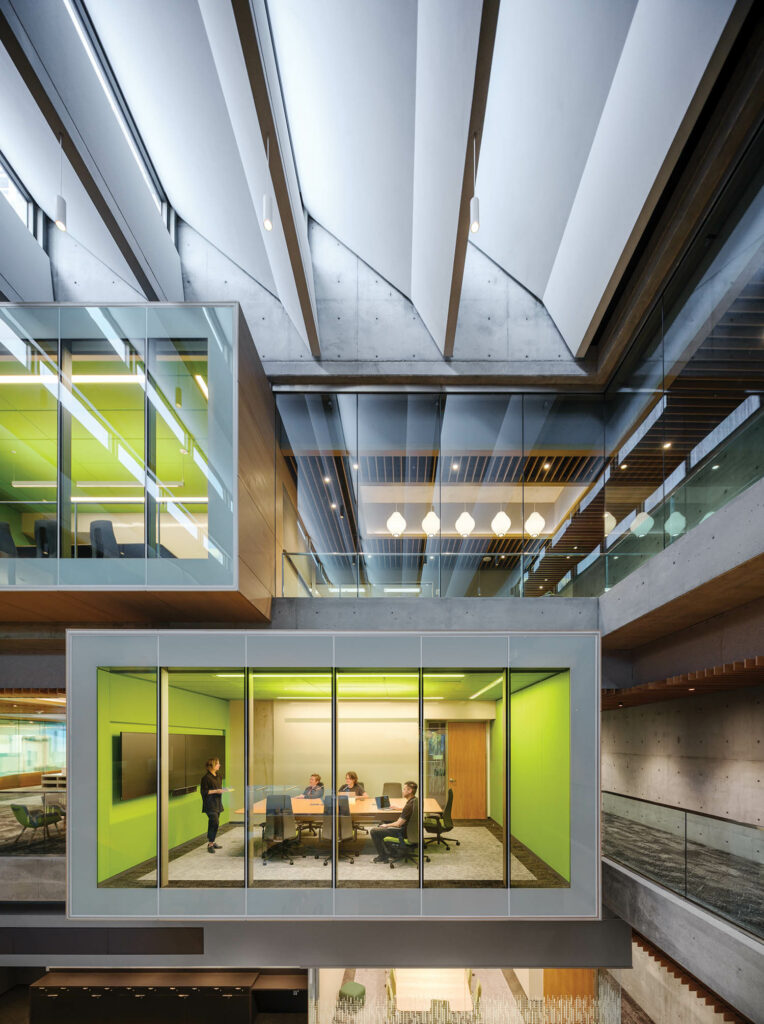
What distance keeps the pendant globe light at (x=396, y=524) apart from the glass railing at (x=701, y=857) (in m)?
5.64

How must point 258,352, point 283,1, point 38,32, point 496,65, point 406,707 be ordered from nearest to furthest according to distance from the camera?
1. point 38,32
2. point 283,1
3. point 496,65
4. point 406,707
5. point 258,352

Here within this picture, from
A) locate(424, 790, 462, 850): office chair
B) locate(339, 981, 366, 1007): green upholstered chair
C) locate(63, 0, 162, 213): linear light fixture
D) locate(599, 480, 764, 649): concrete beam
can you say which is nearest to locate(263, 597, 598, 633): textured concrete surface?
locate(599, 480, 764, 649): concrete beam

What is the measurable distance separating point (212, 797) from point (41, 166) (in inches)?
376

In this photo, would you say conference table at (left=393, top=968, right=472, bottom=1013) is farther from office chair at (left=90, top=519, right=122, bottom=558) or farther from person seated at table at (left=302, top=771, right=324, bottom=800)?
office chair at (left=90, top=519, right=122, bottom=558)

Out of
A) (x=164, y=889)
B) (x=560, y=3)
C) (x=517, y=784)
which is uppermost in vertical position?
(x=560, y=3)

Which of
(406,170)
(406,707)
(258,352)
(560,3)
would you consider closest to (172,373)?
(258,352)

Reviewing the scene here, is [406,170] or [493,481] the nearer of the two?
[406,170]

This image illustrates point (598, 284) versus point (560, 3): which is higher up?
point (560, 3)

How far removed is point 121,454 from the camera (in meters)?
9.48

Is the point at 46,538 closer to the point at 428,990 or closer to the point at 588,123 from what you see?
the point at 588,123

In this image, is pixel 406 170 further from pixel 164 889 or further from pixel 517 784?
pixel 164 889

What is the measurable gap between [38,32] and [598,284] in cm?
774

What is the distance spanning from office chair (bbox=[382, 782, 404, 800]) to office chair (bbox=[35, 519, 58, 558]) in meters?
5.33

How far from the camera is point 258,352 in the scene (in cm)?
1284
